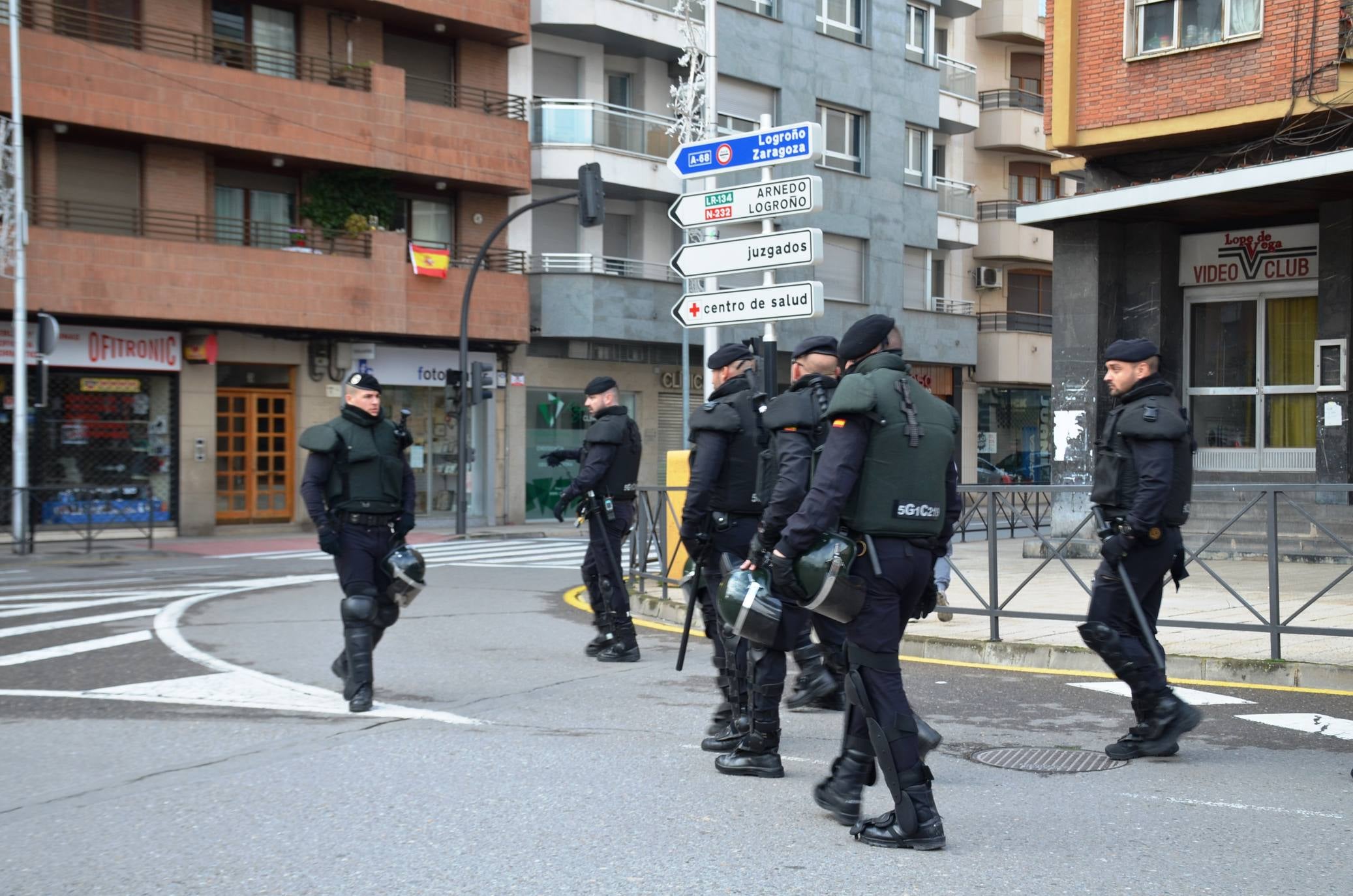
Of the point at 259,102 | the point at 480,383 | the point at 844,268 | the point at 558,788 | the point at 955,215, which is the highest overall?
the point at 955,215

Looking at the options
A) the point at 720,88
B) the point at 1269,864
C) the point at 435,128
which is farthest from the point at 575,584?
the point at 720,88

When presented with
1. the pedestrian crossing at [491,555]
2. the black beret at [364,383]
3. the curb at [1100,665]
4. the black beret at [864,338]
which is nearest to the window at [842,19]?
the pedestrian crossing at [491,555]

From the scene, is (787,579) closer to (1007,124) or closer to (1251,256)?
(1251,256)

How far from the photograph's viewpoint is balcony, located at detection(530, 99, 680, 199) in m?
28.9

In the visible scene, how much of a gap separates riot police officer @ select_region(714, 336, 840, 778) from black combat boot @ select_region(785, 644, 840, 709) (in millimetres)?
1282

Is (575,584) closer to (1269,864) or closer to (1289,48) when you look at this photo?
(1289,48)

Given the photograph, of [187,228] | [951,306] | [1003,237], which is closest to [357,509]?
[187,228]

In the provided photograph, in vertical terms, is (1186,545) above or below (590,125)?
below

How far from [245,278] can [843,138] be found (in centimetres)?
1650

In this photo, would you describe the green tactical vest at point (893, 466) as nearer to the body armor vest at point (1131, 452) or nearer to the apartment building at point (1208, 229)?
the body armor vest at point (1131, 452)

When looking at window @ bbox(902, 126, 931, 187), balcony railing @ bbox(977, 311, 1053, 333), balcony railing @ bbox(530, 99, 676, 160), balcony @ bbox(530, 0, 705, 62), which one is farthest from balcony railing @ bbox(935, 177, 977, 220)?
balcony railing @ bbox(530, 99, 676, 160)

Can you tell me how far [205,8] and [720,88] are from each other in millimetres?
11752

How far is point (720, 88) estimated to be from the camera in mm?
31766

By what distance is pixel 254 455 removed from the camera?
84.2ft
